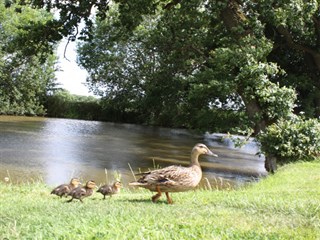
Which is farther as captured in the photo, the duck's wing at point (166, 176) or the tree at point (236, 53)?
the tree at point (236, 53)

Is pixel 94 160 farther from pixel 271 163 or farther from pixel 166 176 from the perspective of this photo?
pixel 166 176

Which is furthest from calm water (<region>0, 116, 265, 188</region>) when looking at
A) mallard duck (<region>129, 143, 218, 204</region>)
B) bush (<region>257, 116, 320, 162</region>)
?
mallard duck (<region>129, 143, 218, 204</region>)

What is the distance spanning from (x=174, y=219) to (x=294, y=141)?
470 inches

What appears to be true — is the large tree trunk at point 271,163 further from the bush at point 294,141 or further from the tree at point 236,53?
the bush at point 294,141

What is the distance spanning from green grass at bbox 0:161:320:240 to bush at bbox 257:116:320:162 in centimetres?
761

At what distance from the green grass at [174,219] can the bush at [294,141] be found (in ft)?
25.0

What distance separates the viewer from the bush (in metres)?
16.8

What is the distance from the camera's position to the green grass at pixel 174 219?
195 inches

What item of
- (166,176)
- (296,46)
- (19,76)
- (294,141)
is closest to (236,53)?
(294,141)

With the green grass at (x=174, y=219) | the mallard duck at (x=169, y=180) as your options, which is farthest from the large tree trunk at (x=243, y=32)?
the mallard duck at (x=169, y=180)

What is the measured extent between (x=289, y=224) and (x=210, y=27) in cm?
2119

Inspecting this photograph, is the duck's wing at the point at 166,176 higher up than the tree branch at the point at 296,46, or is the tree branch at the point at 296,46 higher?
the tree branch at the point at 296,46

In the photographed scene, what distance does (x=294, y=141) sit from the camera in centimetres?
1688

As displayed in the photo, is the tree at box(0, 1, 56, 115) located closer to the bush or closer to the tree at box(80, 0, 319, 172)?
the tree at box(80, 0, 319, 172)
